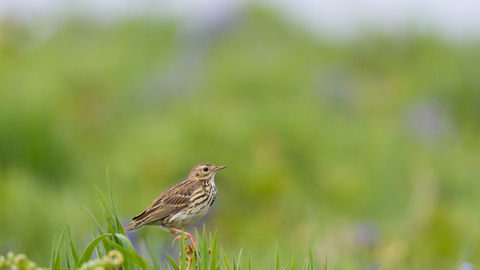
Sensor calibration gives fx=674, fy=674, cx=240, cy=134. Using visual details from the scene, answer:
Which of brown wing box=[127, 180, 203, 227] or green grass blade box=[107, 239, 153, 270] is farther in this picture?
brown wing box=[127, 180, 203, 227]

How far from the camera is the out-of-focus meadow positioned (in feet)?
24.2

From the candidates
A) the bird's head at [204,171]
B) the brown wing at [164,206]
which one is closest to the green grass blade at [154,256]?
the brown wing at [164,206]

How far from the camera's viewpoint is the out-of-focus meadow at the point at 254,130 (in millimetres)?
7367

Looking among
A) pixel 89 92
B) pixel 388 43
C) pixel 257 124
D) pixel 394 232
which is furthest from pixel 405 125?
pixel 89 92

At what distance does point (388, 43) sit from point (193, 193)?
369 inches

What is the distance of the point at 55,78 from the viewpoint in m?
10.7

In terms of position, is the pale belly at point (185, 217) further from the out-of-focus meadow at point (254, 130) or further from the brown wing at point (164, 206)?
the out-of-focus meadow at point (254, 130)

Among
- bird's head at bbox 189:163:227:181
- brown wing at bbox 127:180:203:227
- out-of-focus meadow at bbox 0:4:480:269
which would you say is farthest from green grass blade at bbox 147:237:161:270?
out-of-focus meadow at bbox 0:4:480:269

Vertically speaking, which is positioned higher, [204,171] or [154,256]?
[204,171]

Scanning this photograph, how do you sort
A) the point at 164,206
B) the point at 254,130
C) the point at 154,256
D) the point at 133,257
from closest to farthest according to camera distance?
the point at 133,257
the point at 154,256
the point at 164,206
the point at 254,130

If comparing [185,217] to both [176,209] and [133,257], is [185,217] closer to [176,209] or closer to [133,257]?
[176,209]

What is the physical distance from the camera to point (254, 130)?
9.32m

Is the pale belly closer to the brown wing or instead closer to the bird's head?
the brown wing

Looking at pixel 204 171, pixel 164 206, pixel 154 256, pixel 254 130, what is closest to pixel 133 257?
pixel 154 256
